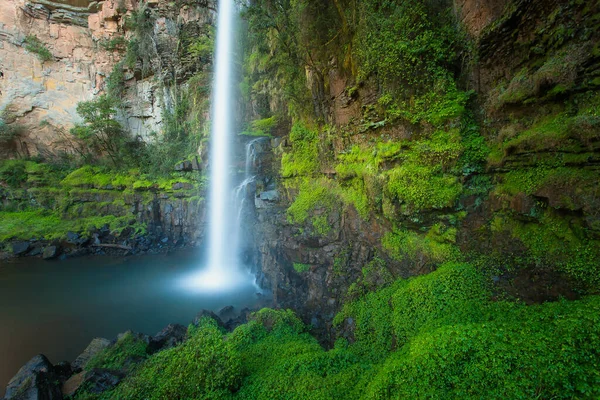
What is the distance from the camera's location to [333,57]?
29.8ft

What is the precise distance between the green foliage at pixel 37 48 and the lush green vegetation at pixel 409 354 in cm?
2835

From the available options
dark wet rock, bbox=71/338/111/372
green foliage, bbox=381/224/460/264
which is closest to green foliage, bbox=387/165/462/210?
green foliage, bbox=381/224/460/264

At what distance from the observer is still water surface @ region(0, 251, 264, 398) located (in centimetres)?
848

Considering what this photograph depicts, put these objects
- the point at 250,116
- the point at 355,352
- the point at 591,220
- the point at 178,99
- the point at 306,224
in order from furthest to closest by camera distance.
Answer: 1. the point at 178,99
2. the point at 250,116
3. the point at 306,224
4. the point at 355,352
5. the point at 591,220

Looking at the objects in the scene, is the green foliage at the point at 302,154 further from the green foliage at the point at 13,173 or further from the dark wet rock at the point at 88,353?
the green foliage at the point at 13,173

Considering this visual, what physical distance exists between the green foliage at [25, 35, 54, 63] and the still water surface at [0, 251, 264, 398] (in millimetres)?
18464

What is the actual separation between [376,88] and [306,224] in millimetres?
5361

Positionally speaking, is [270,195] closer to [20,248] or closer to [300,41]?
[300,41]

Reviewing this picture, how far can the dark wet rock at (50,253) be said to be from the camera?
50.4ft

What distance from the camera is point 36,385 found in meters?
5.07

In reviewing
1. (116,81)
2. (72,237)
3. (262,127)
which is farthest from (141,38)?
(72,237)

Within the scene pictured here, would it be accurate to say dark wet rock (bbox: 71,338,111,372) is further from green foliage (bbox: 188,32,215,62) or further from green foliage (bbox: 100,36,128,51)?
green foliage (bbox: 100,36,128,51)

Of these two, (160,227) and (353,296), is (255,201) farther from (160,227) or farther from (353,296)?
(160,227)

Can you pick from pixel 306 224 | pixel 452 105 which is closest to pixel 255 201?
pixel 306 224
